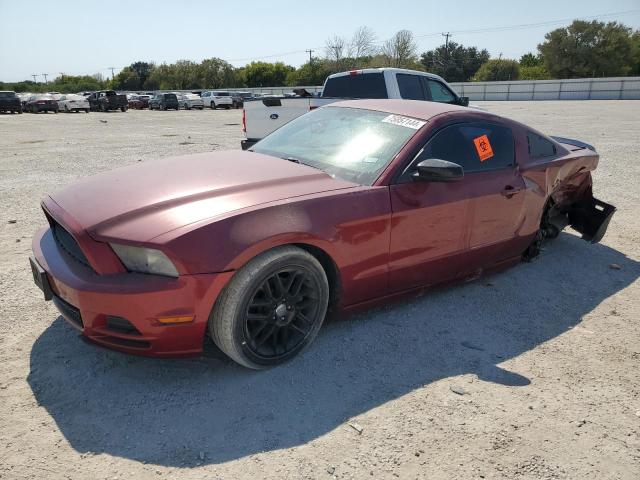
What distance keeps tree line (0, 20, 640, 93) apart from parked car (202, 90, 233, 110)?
97.0 ft

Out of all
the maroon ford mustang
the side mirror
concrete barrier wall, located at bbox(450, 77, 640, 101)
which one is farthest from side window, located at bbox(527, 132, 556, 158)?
concrete barrier wall, located at bbox(450, 77, 640, 101)

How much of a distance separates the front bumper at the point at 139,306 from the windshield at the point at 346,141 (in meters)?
1.25

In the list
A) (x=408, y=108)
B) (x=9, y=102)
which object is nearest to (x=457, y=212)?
(x=408, y=108)

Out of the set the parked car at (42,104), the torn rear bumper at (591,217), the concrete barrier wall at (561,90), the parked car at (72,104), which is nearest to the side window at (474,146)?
the torn rear bumper at (591,217)

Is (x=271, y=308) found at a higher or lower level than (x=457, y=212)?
lower

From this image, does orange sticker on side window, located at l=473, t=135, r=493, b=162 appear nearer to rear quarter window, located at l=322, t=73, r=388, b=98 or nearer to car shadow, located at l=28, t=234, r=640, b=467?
car shadow, located at l=28, t=234, r=640, b=467

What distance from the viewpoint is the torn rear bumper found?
4.84 metres

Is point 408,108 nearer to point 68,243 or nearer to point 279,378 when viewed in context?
point 279,378

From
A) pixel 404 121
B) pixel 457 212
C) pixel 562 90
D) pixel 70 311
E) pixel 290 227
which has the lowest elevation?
pixel 70 311

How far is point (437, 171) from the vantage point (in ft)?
9.98

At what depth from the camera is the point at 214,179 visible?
2990 mm

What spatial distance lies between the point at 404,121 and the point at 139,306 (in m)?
2.22

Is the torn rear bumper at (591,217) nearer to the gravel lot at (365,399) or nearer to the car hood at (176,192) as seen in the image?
the gravel lot at (365,399)

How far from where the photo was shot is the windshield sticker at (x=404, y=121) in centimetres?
341
